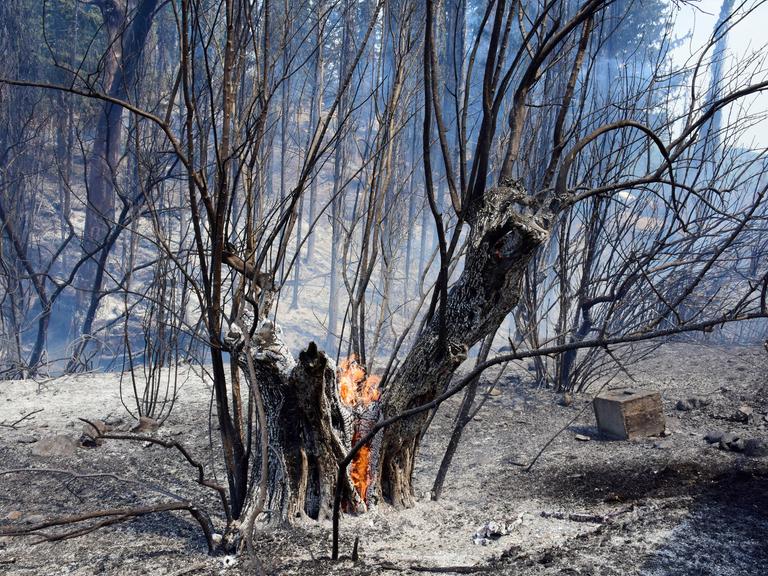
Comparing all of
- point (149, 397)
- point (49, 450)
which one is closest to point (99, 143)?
point (149, 397)

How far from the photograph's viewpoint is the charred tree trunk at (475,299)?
229 centimetres

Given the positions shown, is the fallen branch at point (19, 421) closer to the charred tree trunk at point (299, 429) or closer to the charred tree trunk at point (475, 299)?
the charred tree trunk at point (299, 429)

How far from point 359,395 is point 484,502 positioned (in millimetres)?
997

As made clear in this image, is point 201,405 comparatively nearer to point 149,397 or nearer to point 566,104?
point 149,397

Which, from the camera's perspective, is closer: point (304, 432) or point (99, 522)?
point (99, 522)

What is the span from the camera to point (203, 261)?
2.06m

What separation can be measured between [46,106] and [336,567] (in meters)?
13.2

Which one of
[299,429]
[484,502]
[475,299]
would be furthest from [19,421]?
[475,299]

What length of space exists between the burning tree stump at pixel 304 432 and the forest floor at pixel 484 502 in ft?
0.43

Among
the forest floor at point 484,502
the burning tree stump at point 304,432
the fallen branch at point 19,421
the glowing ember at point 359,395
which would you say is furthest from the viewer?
the fallen branch at point 19,421

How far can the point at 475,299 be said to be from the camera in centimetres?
249

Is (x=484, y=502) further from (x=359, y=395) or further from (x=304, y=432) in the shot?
(x=304, y=432)

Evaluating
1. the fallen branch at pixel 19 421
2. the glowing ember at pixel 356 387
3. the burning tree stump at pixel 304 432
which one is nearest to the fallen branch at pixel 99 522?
the burning tree stump at pixel 304 432

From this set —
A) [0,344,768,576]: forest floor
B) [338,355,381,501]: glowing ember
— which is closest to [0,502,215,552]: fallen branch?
[0,344,768,576]: forest floor
